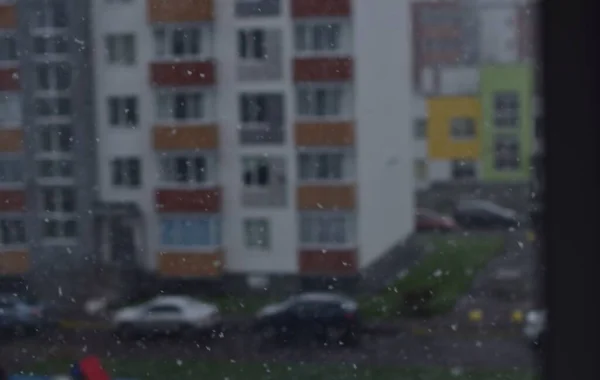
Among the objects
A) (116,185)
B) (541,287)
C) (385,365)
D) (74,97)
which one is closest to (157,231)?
(116,185)

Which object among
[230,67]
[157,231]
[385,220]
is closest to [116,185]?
[157,231]

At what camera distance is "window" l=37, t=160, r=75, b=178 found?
2.98 ft

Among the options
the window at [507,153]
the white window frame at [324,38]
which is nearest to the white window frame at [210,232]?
the white window frame at [324,38]

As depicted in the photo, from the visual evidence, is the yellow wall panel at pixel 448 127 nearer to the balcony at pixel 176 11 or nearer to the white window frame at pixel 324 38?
the white window frame at pixel 324 38

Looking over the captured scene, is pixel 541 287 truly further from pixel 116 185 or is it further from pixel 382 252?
pixel 116 185

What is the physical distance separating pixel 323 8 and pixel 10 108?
409 millimetres

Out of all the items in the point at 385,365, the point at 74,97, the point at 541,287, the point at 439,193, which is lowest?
the point at 385,365

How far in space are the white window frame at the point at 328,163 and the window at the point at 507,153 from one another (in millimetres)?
158

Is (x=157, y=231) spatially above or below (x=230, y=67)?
below

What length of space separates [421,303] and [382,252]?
0.24 ft

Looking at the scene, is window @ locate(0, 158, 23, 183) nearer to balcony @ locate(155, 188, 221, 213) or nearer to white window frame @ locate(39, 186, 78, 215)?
white window frame @ locate(39, 186, 78, 215)

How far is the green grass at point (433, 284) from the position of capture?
85 centimetres

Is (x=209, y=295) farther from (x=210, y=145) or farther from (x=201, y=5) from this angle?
(x=201, y=5)

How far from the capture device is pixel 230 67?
845 millimetres
